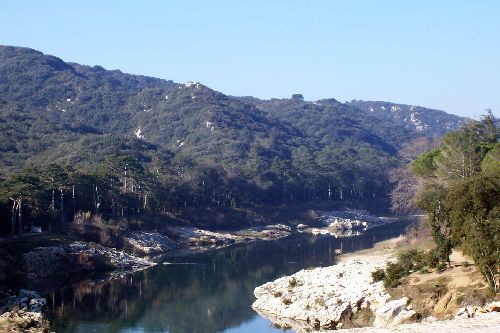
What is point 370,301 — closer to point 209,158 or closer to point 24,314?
point 24,314

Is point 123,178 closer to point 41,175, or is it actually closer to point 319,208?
point 41,175

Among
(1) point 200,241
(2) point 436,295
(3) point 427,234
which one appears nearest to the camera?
(2) point 436,295

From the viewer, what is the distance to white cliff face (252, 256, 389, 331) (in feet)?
132

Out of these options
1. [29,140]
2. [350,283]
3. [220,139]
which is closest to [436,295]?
[350,283]

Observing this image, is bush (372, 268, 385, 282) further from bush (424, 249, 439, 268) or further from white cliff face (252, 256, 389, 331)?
bush (424, 249, 439, 268)

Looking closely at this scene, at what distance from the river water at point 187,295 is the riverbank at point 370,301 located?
2096mm

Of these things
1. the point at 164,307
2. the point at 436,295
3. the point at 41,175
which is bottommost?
the point at 164,307

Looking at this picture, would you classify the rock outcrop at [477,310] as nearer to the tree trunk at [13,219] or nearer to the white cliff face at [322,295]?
the white cliff face at [322,295]

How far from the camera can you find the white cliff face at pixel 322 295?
4022 cm

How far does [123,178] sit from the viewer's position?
92.2 m

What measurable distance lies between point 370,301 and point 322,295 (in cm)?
453

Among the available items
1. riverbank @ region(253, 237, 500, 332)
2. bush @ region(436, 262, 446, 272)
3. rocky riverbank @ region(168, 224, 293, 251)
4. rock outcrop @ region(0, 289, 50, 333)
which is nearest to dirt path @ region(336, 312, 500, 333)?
riverbank @ region(253, 237, 500, 332)

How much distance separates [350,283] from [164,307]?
1338 cm

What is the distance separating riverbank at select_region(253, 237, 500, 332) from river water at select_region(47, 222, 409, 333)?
2096mm
